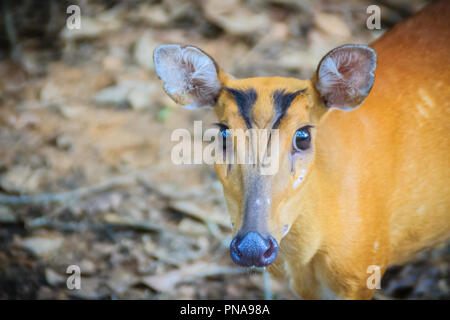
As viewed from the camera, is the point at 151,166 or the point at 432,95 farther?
the point at 151,166

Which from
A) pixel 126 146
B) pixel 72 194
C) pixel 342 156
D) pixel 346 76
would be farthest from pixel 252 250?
pixel 126 146

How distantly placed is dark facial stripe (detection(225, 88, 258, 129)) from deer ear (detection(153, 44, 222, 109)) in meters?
0.26

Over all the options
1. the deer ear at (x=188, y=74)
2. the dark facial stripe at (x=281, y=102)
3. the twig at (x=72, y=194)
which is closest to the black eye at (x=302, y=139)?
the dark facial stripe at (x=281, y=102)

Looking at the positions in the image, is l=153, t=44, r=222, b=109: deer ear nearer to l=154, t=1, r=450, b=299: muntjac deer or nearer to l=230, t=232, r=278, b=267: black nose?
l=154, t=1, r=450, b=299: muntjac deer

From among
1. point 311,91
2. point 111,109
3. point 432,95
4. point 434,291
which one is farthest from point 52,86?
point 434,291

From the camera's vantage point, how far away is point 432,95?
330 cm

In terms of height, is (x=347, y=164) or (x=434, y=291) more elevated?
(x=347, y=164)

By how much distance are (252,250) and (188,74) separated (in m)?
1.32

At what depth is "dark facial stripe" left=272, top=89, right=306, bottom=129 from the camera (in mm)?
2568

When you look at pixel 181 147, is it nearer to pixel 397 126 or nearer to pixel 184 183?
pixel 184 183

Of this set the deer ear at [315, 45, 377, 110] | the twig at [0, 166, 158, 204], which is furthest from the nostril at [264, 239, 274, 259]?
the twig at [0, 166, 158, 204]

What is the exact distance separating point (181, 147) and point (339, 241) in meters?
2.80

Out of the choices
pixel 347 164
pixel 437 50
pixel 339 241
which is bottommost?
pixel 339 241

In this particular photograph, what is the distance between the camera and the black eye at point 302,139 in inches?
103
